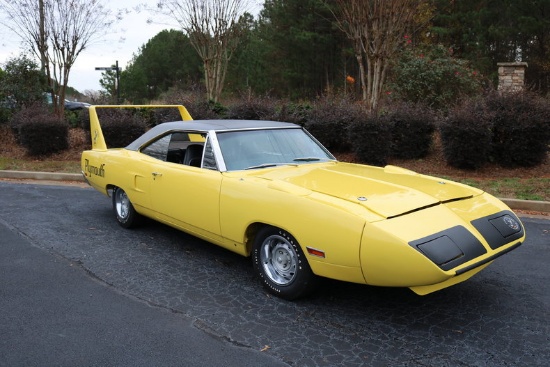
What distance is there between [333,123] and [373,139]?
1.24 m

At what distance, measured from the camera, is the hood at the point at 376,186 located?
350cm

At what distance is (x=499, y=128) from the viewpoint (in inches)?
379

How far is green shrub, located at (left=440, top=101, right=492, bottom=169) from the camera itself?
9289 millimetres

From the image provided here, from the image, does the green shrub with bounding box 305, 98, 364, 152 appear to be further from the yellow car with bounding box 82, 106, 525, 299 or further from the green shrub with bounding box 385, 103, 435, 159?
the yellow car with bounding box 82, 106, 525, 299

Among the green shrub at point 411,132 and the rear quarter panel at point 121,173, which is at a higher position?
the green shrub at point 411,132

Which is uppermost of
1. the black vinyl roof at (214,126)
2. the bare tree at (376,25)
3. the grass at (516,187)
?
the bare tree at (376,25)

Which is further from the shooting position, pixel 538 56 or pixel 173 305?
pixel 538 56

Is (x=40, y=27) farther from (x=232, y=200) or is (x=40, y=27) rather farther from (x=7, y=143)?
(x=232, y=200)

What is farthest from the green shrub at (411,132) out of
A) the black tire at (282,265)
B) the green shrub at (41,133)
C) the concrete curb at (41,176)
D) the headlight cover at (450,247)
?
the green shrub at (41,133)

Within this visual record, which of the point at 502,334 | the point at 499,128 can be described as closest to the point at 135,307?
the point at 502,334

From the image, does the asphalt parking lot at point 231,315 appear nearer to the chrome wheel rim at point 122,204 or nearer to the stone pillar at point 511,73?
the chrome wheel rim at point 122,204

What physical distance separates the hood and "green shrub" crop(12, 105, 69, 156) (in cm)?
994

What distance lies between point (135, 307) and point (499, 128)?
27.3 ft

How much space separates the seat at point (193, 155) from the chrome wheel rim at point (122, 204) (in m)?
1.21
